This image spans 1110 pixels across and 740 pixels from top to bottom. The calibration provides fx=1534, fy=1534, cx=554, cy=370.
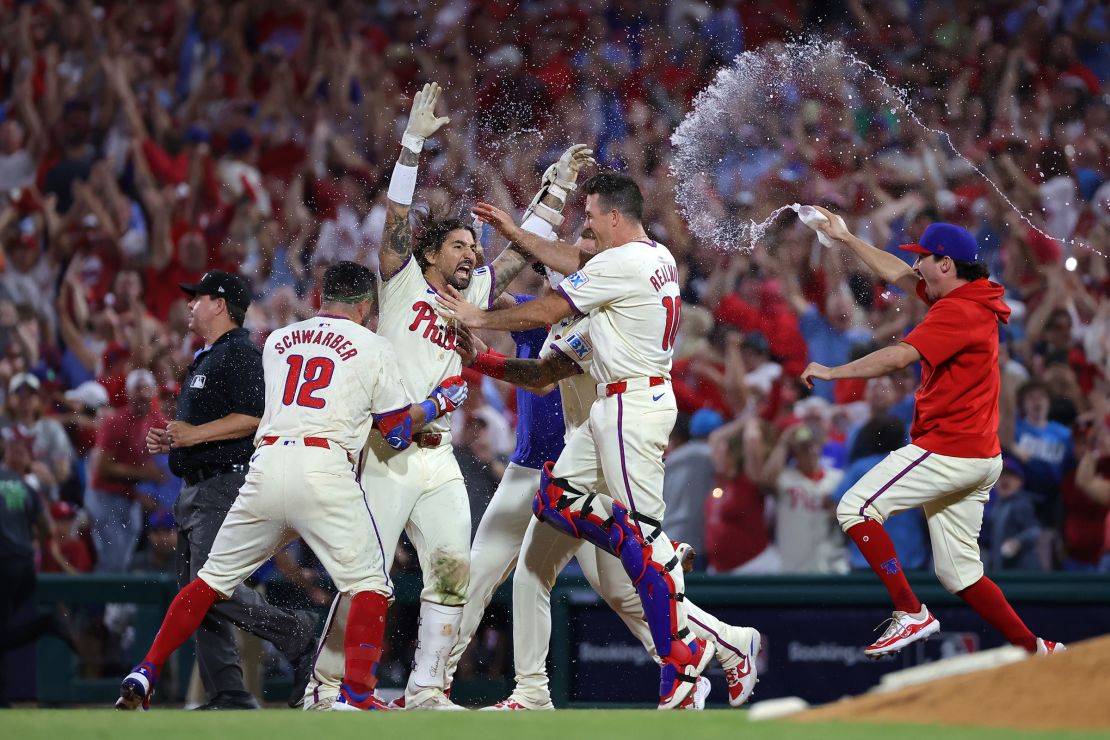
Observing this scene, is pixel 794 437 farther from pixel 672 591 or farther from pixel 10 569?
pixel 10 569

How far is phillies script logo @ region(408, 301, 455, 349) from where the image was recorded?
7582 millimetres

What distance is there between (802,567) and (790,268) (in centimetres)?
236

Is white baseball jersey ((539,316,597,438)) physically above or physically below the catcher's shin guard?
above

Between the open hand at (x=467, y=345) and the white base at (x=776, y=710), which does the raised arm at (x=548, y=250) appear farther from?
the white base at (x=776, y=710)

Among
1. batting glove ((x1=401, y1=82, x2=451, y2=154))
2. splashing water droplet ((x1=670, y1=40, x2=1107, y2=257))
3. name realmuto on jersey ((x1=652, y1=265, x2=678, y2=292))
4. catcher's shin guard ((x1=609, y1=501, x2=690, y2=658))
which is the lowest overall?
catcher's shin guard ((x1=609, y1=501, x2=690, y2=658))

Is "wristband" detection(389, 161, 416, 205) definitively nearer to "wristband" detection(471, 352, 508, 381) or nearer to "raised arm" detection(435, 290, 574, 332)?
"raised arm" detection(435, 290, 574, 332)

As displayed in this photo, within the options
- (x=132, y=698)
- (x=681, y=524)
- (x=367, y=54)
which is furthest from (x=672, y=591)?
(x=367, y=54)

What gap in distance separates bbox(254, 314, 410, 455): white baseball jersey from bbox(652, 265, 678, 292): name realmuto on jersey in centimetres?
126

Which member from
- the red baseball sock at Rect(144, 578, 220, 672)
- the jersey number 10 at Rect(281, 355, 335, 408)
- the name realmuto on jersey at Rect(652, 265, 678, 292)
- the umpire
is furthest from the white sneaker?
the name realmuto on jersey at Rect(652, 265, 678, 292)

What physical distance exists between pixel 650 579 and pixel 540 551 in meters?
0.94

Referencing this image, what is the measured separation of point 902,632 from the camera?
6.89m

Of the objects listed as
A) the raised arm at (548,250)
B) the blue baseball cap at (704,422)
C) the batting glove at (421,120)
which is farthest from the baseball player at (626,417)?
the blue baseball cap at (704,422)

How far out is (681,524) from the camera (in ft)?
32.8

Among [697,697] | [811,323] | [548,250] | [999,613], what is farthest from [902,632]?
[811,323]
